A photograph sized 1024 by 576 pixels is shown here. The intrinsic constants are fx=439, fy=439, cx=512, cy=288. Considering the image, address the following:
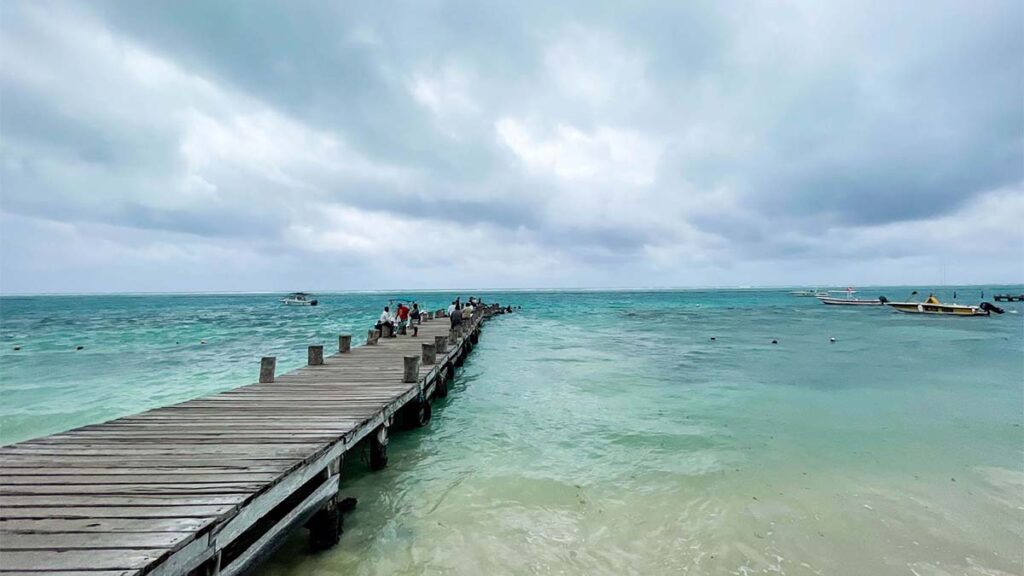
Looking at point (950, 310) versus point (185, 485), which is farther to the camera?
point (950, 310)

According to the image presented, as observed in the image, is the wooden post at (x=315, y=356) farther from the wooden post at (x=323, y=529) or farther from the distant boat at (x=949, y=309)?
the distant boat at (x=949, y=309)

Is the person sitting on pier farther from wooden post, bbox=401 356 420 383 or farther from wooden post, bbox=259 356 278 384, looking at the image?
wooden post, bbox=401 356 420 383

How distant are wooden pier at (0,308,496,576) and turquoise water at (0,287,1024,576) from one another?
0.88m

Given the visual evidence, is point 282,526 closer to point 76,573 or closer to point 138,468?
point 138,468

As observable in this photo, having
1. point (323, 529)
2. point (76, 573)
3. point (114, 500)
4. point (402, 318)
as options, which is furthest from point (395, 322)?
point (76, 573)

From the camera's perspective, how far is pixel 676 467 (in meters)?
7.23

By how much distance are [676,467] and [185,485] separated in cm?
663

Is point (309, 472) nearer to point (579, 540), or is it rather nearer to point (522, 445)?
point (579, 540)

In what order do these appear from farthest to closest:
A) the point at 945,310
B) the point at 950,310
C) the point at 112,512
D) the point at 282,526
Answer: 1. the point at 945,310
2. the point at 950,310
3. the point at 282,526
4. the point at 112,512

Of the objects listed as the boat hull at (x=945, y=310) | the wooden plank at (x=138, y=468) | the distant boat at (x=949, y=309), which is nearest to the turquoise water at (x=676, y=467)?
the wooden plank at (x=138, y=468)

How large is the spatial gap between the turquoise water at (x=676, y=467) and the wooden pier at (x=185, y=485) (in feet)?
2.88

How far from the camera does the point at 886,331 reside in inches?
Result: 1133

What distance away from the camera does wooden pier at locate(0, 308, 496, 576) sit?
3.03 meters

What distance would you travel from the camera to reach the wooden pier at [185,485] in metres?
3.03
